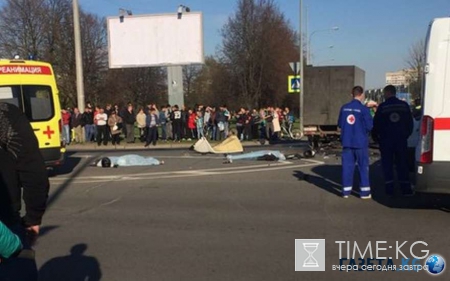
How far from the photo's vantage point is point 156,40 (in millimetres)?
29016

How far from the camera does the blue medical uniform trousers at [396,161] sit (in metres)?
8.62

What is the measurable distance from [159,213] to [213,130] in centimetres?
1686

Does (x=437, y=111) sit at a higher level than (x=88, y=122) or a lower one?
higher

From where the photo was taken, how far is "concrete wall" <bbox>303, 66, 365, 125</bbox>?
18.7m

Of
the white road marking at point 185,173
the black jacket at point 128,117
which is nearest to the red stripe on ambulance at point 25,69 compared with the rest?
the white road marking at point 185,173

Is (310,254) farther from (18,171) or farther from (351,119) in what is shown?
(18,171)

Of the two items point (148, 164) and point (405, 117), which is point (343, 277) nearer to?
point (405, 117)

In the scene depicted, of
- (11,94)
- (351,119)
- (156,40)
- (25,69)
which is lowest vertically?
(351,119)

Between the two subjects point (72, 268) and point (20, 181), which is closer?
point (20, 181)

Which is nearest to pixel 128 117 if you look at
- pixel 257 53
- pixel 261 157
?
pixel 261 157

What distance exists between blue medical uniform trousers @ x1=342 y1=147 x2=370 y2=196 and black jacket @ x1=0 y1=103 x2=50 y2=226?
6350mm

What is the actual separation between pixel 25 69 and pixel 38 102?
78 centimetres

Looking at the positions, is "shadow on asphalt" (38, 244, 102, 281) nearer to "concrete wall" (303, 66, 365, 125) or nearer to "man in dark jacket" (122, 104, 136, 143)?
"concrete wall" (303, 66, 365, 125)

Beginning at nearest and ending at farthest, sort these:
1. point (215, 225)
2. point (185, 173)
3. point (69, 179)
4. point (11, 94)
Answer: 1. point (215, 225)
2. point (11, 94)
3. point (69, 179)
4. point (185, 173)
